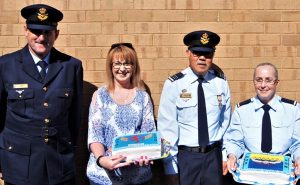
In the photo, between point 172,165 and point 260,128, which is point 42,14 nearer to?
point 172,165

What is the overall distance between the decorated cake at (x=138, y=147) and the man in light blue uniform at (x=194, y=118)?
47 centimetres

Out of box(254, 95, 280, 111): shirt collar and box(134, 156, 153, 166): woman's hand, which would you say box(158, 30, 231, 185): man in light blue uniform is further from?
box(134, 156, 153, 166): woman's hand

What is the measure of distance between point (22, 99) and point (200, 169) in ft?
5.09

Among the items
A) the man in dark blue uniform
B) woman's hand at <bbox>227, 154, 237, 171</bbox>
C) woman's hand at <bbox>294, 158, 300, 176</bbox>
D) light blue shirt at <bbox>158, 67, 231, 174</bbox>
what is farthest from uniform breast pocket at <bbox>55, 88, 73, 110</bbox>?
woman's hand at <bbox>294, 158, 300, 176</bbox>

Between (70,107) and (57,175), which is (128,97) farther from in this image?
(57,175)

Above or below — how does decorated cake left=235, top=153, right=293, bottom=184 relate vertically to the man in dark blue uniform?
below

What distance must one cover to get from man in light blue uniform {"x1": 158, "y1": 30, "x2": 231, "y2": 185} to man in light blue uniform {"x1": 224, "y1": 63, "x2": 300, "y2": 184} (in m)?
A: 0.15

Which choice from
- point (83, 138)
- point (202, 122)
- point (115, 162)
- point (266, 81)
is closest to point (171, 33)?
point (202, 122)

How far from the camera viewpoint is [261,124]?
3.96 meters

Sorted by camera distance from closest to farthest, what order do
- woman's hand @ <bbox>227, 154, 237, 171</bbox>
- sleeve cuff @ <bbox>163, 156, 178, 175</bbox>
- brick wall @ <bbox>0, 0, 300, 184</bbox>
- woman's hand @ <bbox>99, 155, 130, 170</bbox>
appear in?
woman's hand @ <bbox>99, 155, 130, 170</bbox>
woman's hand @ <bbox>227, 154, 237, 171</bbox>
sleeve cuff @ <bbox>163, 156, 178, 175</bbox>
brick wall @ <bbox>0, 0, 300, 184</bbox>

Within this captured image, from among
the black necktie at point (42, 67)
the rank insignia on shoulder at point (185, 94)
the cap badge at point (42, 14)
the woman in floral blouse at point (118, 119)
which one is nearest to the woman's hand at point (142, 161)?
the woman in floral blouse at point (118, 119)

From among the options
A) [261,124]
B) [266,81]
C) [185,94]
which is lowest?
[261,124]

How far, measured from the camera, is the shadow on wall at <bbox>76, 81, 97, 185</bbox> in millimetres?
4770

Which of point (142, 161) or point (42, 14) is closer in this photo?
point (142, 161)
